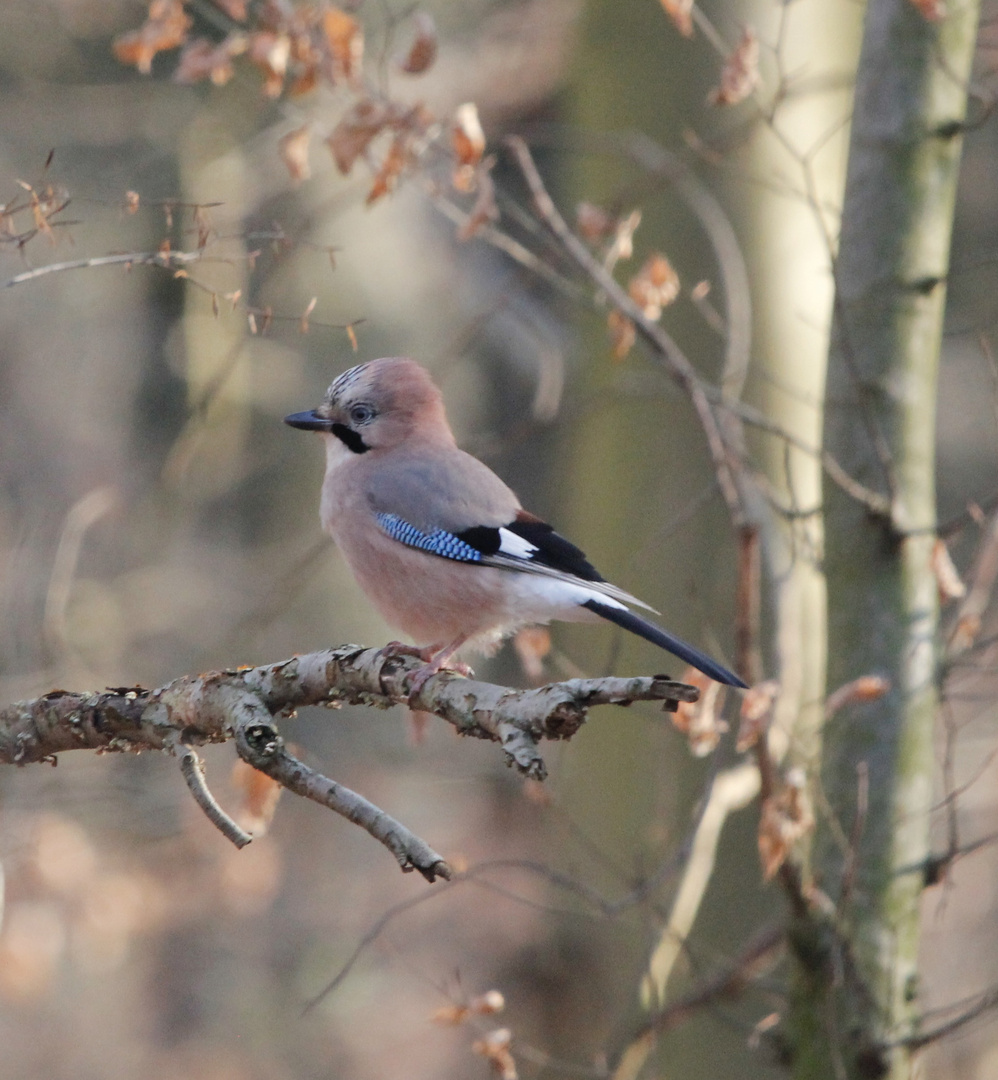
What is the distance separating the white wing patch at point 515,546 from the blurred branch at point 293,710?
0.52 metres

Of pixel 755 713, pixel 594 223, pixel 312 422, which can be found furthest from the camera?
pixel 312 422

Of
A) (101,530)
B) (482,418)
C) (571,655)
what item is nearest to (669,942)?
(571,655)

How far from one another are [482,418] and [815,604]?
26.7ft

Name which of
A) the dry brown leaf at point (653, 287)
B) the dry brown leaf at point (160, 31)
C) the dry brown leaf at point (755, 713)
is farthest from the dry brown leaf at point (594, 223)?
the dry brown leaf at point (755, 713)

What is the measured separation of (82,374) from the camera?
10.6m

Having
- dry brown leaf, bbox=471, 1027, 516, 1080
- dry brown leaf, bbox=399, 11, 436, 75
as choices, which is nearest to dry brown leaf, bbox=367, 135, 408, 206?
dry brown leaf, bbox=399, 11, 436, 75

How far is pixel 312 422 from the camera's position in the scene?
4051 millimetres

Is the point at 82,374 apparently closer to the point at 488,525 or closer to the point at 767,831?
the point at 488,525

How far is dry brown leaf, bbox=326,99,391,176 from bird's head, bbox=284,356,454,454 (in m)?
0.64

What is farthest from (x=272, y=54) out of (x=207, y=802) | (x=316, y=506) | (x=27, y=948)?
(x=316, y=506)

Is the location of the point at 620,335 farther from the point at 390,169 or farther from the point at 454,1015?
the point at 454,1015

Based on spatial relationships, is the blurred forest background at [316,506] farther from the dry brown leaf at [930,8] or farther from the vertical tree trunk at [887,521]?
the dry brown leaf at [930,8]

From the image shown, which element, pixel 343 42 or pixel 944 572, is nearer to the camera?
pixel 944 572

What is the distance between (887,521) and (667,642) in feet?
2.90
